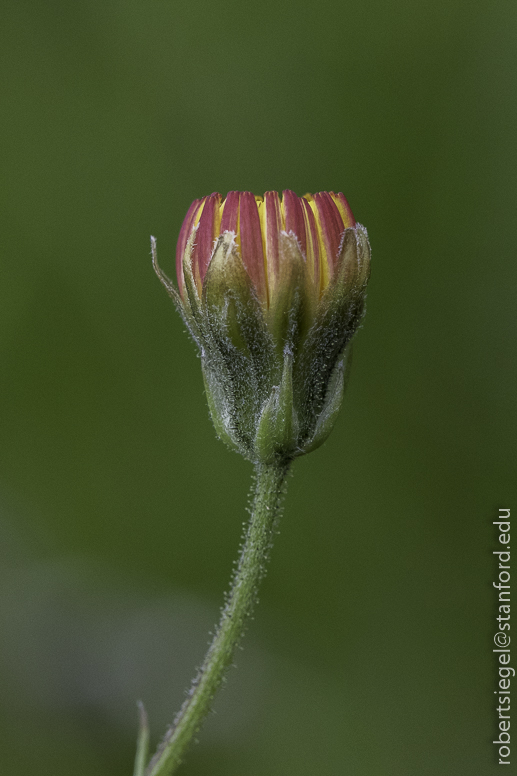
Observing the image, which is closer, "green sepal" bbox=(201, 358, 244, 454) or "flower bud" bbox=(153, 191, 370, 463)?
"flower bud" bbox=(153, 191, 370, 463)

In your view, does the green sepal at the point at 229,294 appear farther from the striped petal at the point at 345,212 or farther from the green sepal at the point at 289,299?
the striped petal at the point at 345,212

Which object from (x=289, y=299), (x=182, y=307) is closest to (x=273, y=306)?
(x=289, y=299)

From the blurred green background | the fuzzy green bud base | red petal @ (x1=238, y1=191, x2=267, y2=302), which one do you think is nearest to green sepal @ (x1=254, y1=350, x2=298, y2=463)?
the fuzzy green bud base

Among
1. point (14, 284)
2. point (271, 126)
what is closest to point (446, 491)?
point (271, 126)

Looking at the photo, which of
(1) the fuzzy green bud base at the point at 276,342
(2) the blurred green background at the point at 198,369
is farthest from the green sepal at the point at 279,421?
(2) the blurred green background at the point at 198,369

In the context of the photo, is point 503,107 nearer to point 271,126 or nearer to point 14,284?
point 271,126

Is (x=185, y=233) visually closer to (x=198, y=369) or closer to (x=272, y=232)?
(x=272, y=232)

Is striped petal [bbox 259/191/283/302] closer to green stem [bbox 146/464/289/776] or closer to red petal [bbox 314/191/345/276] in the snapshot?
red petal [bbox 314/191/345/276]
